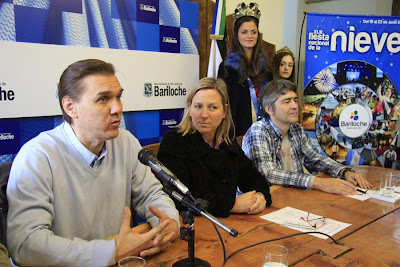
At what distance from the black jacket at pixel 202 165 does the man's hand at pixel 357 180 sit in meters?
0.61

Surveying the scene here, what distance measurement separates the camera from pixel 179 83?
11.5ft

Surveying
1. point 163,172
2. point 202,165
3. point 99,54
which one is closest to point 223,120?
point 202,165

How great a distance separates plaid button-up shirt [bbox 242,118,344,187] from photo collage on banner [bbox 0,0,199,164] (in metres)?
1.26

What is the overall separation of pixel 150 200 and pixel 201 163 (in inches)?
13.5

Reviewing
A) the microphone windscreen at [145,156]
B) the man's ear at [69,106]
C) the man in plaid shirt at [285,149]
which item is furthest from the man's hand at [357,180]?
the man's ear at [69,106]

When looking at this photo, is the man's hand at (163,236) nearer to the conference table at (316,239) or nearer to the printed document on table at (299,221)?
the conference table at (316,239)

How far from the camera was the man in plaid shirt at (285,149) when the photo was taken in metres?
2.06

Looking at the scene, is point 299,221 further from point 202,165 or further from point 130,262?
point 130,262

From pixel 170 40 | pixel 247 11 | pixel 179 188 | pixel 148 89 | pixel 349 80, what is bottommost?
pixel 179 188

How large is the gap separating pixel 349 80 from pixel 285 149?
2265 mm

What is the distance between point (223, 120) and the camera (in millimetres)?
2018

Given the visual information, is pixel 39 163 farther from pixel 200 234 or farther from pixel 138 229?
pixel 200 234

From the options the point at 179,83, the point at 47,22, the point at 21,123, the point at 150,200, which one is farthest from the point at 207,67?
the point at 150,200

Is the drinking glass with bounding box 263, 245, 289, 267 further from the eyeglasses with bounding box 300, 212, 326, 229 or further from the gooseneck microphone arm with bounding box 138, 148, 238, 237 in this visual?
the eyeglasses with bounding box 300, 212, 326, 229
